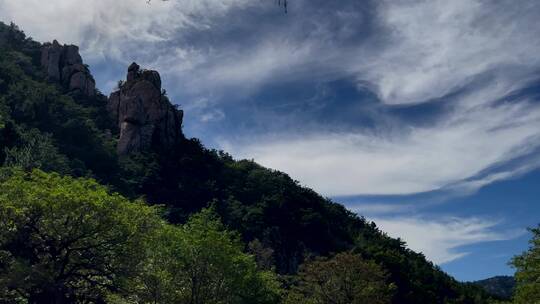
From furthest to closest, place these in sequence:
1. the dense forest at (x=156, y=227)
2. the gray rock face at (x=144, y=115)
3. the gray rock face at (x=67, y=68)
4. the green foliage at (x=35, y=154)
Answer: the gray rock face at (x=67, y=68), the gray rock face at (x=144, y=115), the green foliage at (x=35, y=154), the dense forest at (x=156, y=227)

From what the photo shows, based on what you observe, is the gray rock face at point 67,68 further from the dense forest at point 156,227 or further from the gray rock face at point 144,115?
the gray rock face at point 144,115

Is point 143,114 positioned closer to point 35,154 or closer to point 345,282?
point 35,154

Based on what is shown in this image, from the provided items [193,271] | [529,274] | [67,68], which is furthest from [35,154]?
[529,274]

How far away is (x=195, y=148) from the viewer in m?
113

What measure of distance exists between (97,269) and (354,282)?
82.1ft

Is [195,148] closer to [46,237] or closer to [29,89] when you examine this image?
[29,89]

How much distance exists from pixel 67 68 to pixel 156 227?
101545 mm

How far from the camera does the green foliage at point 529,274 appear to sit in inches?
1248

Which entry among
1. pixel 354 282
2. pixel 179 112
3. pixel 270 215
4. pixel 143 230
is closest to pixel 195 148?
pixel 179 112

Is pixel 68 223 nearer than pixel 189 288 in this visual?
Yes

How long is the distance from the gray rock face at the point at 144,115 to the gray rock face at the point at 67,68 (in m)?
17.2

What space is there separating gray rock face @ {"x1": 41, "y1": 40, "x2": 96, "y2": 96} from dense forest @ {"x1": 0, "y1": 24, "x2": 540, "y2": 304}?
199 cm

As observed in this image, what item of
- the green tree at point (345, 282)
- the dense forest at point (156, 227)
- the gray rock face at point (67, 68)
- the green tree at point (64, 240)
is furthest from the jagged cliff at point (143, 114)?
the green tree at point (64, 240)

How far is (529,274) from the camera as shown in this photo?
33.3 m
